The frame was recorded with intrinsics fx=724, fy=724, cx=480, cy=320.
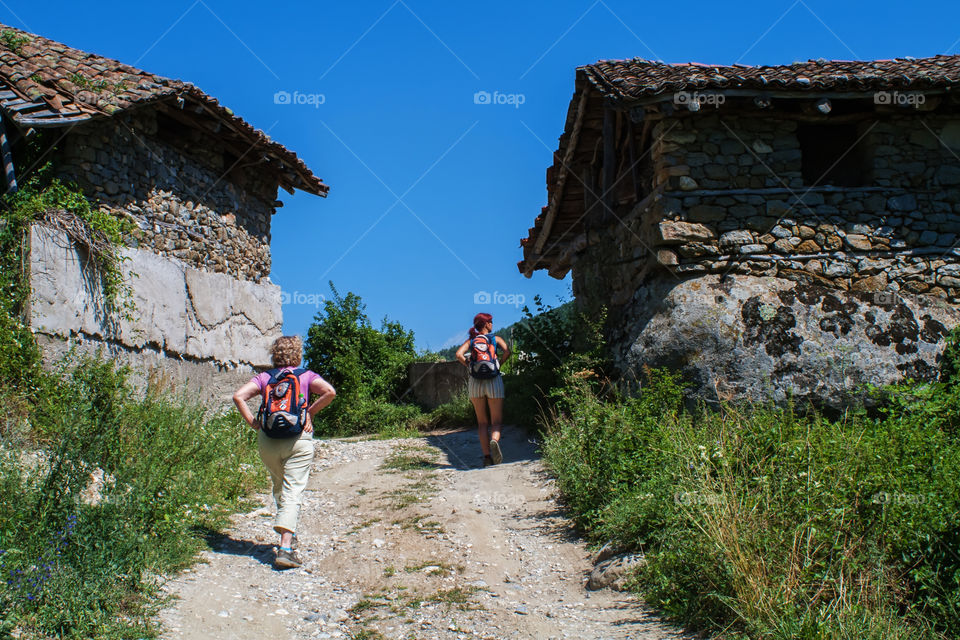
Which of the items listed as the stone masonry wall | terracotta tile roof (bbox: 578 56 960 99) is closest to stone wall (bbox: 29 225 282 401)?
terracotta tile roof (bbox: 578 56 960 99)

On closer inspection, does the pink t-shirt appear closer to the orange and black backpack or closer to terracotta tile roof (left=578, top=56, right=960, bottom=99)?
the orange and black backpack

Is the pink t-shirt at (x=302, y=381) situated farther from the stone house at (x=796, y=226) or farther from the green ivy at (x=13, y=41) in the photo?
the green ivy at (x=13, y=41)

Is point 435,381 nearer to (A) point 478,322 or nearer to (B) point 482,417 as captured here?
(B) point 482,417

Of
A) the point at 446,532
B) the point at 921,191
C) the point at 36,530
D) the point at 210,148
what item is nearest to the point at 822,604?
the point at 446,532

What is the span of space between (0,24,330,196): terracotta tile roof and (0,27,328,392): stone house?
0.7 inches

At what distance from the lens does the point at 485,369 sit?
8258 millimetres

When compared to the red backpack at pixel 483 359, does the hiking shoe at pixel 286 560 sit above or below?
below

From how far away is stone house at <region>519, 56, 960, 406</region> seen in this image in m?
7.76

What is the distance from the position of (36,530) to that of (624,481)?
157 inches

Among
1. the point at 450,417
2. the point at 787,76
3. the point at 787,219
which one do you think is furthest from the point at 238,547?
the point at 787,76

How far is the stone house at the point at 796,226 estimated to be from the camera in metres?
7.76

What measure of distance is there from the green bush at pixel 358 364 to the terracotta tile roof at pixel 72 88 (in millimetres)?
4623

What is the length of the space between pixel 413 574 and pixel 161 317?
18.0 ft

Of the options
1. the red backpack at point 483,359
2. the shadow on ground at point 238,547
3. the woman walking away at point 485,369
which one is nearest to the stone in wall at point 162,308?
the shadow on ground at point 238,547
